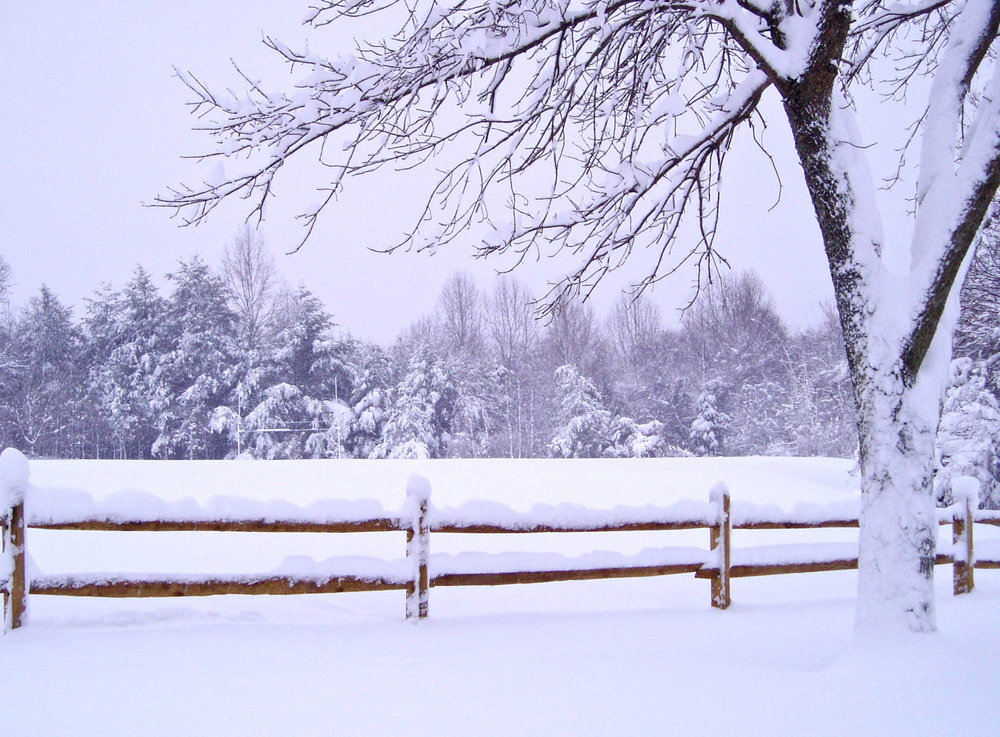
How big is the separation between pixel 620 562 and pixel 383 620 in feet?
6.39

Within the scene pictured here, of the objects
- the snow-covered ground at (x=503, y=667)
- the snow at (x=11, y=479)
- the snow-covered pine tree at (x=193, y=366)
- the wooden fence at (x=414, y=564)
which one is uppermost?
the snow-covered pine tree at (x=193, y=366)

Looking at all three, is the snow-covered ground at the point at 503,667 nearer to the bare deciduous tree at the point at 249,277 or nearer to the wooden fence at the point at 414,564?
the wooden fence at the point at 414,564

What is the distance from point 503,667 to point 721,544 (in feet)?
9.20

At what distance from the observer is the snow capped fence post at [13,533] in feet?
15.0

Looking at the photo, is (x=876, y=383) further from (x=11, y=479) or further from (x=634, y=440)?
(x=634, y=440)

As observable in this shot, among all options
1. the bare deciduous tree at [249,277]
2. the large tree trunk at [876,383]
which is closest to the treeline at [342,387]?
the bare deciduous tree at [249,277]

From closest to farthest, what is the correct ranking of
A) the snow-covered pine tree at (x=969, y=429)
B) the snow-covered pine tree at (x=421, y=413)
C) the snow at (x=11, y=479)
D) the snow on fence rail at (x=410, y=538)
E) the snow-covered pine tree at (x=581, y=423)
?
1. the snow at (x=11, y=479)
2. the snow on fence rail at (x=410, y=538)
3. the snow-covered pine tree at (x=969, y=429)
4. the snow-covered pine tree at (x=421, y=413)
5. the snow-covered pine tree at (x=581, y=423)

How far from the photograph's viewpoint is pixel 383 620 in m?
5.59

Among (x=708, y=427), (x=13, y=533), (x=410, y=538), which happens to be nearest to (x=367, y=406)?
(x=708, y=427)

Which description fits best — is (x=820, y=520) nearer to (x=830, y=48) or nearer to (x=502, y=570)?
(x=502, y=570)

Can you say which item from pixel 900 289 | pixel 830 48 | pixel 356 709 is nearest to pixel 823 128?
pixel 830 48

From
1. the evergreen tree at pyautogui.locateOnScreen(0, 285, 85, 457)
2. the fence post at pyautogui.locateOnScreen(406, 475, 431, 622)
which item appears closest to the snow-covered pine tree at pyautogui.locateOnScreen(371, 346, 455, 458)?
the evergreen tree at pyautogui.locateOnScreen(0, 285, 85, 457)

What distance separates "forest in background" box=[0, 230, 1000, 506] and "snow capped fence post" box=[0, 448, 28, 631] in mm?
27564

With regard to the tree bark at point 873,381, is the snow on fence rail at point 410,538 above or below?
below
